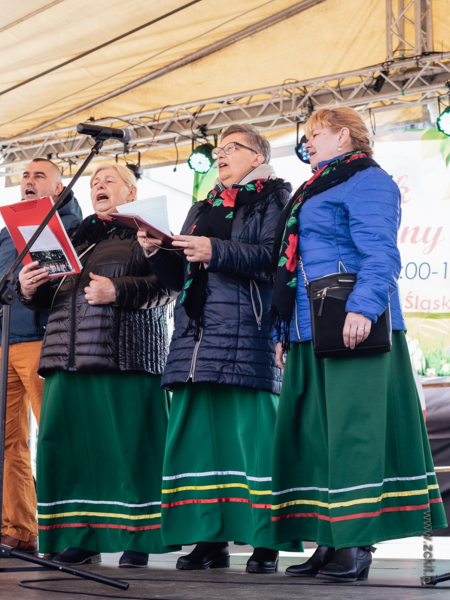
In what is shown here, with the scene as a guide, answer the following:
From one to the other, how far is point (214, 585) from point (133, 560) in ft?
2.89

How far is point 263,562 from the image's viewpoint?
9.00 ft

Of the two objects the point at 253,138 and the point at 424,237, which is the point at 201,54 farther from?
the point at 253,138

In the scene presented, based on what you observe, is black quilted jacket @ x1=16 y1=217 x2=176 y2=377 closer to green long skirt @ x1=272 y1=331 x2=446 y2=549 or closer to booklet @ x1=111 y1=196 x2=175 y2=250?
booklet @ x1=111 y1=196 x2=175 y2=250

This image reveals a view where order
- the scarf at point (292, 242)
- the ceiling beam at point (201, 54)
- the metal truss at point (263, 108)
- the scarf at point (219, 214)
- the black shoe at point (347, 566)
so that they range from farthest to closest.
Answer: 1. the ceiling beam at point (201, 54)
2. the metal truss at point (263, 108)
3. the scarf at point (219, 214)
4. the scarf at point (292, 242)
5. the black shoe at point (347, 566)

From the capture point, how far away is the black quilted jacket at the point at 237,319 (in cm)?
288

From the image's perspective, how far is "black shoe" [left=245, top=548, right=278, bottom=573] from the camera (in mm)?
2727

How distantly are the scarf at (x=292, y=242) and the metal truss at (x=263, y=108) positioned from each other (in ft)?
12.4

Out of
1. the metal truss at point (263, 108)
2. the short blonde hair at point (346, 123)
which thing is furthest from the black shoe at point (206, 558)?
the metal truss at point (263, 108)

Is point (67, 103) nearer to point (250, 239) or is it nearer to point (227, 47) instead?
point (227, 47)

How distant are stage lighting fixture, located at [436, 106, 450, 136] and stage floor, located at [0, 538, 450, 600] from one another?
4.04m

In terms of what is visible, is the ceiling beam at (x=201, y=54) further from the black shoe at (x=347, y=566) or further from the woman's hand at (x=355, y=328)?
the black shoe at (x=347, y=566)

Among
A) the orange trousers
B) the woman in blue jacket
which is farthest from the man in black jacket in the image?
the woman in blue jacket

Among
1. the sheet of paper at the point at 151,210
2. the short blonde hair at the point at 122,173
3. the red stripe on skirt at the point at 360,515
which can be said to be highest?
the short blonde hair at the point at 122,173

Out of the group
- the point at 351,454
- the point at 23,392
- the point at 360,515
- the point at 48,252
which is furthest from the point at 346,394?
the point at 23,392
